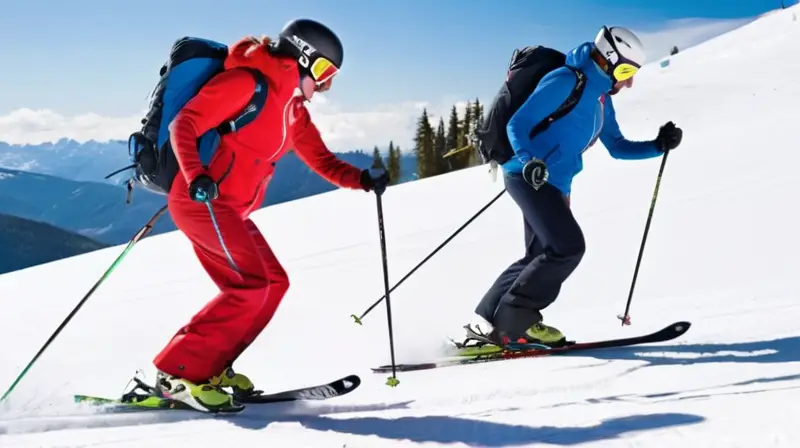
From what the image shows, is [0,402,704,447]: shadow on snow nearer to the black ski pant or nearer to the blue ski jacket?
the black ski pant

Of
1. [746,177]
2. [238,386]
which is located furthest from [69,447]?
[746,177]

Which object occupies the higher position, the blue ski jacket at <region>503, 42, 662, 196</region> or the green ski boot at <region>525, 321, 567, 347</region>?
the blue ski jacket at <region>503, 42, 662, 196</region>

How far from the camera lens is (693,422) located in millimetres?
2422

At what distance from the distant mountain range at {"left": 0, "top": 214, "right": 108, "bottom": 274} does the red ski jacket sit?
153850mm

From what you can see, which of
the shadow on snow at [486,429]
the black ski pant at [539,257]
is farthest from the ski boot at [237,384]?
the black ski pant at [539,257]

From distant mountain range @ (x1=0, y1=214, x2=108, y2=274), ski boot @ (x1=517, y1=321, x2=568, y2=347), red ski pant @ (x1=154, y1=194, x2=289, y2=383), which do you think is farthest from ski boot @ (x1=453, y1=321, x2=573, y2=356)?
distant mountain range @ (x1=0, y1=214, x2=108, y2=274)

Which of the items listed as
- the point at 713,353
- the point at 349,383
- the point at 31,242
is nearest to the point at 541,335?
the point at 713,353

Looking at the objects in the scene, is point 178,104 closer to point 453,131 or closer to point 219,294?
point 219,294

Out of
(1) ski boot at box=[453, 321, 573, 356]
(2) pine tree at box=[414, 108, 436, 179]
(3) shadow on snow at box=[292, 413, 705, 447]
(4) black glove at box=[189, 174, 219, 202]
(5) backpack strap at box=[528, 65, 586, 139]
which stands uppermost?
(2) pine tree at box=[414, 108, 436, 179]

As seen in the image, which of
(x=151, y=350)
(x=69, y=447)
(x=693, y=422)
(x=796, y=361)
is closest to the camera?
(x=693, y=422)

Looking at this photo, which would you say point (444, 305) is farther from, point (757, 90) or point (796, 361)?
point (757, 90)

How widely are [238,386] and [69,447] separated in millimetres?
970

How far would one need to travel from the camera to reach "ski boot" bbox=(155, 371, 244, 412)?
11.6 feet

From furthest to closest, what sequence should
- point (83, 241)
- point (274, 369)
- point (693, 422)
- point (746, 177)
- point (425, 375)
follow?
point (83, 241), point (746, 177), point (274, 369), point (425, 375), point (693, 422)
